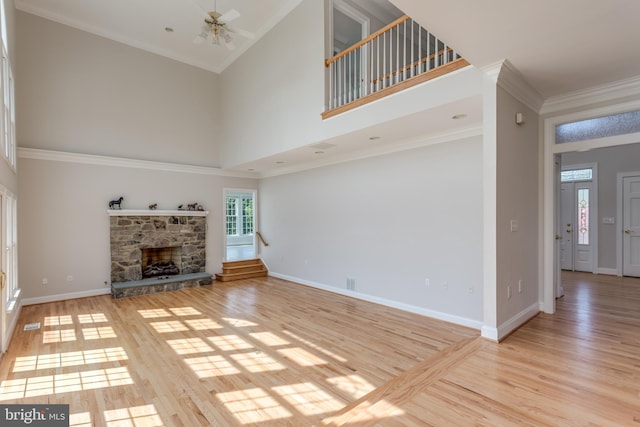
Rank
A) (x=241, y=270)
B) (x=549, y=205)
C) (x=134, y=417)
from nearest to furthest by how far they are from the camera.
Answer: (x=134, y=417)
(x=549, y=205)
(x=241, y=270)

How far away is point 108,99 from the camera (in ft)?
20.8

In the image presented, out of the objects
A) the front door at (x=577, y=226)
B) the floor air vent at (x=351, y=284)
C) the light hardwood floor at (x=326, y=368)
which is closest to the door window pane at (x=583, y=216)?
A: the front door at (x=577, y=226)

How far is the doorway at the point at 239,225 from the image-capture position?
905 cm

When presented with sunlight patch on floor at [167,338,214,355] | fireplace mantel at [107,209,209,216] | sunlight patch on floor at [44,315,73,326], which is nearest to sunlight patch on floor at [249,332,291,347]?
sunlight patch on floor at [167,338,214,355]

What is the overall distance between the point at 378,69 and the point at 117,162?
5396 mm

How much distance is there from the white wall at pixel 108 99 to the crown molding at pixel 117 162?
17cm

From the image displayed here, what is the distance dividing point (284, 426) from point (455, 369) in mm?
1390

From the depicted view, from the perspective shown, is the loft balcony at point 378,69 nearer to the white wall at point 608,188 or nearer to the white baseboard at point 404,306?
the white baseboard at point 404,306

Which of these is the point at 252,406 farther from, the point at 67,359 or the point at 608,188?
the point at 608,188

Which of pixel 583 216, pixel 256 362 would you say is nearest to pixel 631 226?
pixel 583 216

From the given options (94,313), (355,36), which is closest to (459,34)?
(355,36)

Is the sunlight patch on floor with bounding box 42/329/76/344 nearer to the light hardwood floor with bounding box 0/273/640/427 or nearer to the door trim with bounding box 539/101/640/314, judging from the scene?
the light hardwood floor with bounding box 0/273/640/427

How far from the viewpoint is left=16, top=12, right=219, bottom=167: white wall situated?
558cm

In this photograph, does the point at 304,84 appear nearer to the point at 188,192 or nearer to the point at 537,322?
the point at 188,192
